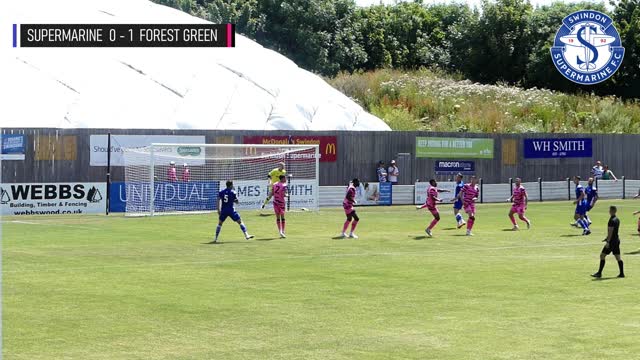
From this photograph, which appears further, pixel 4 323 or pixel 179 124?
pixel 179 124

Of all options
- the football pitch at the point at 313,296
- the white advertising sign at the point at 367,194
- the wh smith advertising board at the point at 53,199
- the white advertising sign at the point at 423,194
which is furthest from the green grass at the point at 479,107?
the football pitch at the point at 313,296

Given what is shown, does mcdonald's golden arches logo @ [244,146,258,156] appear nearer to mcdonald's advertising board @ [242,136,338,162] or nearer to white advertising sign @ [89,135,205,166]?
mcdonald's advertising board @ [242,136,338,162]

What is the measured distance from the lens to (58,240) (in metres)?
31.9

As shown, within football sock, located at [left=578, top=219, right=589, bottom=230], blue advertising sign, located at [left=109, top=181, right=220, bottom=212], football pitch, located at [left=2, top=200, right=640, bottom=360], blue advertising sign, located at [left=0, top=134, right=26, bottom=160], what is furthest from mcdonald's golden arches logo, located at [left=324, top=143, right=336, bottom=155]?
football sock, located at [left=578, top=219, right=589, bottom=230]

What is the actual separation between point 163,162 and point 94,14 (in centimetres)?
2044

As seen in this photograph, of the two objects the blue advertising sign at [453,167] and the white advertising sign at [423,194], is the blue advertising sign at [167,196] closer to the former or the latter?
the white advertising sign at [423,194]

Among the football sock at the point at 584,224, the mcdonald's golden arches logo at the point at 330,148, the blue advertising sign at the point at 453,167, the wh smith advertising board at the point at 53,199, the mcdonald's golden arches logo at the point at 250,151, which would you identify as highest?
the mcdonald's golden arches logo at the point at 330,148

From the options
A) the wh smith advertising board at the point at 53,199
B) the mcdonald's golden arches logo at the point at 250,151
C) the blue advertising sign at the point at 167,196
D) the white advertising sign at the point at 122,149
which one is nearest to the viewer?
the wh smith advertising board at the point at 53,199

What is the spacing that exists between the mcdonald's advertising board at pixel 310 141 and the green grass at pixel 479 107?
17899mm

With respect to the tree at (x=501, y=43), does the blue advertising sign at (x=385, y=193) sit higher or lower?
lower

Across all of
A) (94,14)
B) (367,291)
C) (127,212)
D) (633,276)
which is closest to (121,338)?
(367,291)

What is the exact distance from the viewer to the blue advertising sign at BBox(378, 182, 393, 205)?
2090 inches

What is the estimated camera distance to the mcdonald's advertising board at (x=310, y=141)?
52.3 metres

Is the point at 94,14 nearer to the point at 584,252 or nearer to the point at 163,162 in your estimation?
the point at 163,162
